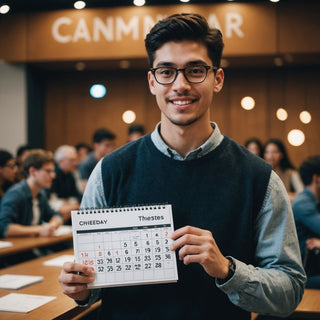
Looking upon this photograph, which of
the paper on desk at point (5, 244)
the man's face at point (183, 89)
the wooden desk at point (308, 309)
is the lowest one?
the wooden desk at point (308, 309)

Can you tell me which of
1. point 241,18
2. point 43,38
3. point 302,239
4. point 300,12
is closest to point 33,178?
point 302,239

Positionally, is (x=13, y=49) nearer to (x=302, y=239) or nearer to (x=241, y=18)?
(x=241, y=18)

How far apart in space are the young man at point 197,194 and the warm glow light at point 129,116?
6.40 metres

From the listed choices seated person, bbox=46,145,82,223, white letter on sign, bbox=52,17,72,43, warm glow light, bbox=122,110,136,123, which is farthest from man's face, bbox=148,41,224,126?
warm glow light, bbox=122,110,136,123

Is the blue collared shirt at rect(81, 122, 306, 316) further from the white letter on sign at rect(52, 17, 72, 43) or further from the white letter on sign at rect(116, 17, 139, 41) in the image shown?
the white letter on sign at rect(52, 17, 72, 43)

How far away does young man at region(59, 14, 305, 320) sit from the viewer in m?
1.36

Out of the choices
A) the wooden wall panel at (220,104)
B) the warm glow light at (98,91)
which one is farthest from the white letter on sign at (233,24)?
the warm glow light at (98,91)

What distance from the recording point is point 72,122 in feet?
26.3

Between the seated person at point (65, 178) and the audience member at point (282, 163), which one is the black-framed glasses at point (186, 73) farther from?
the seated person at point (65, 178)

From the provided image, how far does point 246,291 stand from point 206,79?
66cm

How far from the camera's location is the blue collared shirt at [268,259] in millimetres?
1285

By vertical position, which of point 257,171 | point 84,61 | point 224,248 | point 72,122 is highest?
point 84,61

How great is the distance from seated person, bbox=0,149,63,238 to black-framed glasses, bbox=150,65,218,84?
2818mm

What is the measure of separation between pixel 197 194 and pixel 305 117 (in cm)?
648
